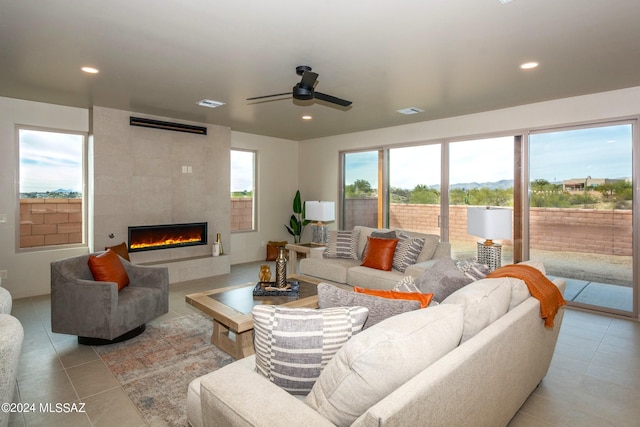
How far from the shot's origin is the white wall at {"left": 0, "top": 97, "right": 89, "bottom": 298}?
4.62m

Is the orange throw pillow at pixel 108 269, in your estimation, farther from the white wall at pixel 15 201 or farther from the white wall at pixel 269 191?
the white wall at pixel 269 191

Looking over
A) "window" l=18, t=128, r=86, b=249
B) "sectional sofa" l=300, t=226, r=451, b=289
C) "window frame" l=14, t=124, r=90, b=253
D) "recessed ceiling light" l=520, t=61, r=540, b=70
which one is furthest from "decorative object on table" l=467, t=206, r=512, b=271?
"window" l=18, t=128, r=86, b=249

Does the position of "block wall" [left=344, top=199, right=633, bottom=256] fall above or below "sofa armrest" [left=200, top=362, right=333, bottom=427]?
above

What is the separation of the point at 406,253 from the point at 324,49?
249 centimetres

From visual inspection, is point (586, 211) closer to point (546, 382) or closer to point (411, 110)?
point (411, 110)

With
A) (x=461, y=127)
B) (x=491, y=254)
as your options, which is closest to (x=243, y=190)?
(x=461, y=127)

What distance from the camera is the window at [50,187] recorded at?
4.86 meters

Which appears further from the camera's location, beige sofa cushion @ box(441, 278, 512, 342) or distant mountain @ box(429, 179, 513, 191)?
A: distant mountain @ box(429, 179, 513, 191)

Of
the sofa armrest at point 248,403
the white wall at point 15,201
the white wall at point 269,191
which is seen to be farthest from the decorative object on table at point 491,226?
the white wall at point 15,201

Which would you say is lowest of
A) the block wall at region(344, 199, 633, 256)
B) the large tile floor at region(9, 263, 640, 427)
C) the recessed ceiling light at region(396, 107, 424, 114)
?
the large tile floor at region(9, 263, 640, 427)

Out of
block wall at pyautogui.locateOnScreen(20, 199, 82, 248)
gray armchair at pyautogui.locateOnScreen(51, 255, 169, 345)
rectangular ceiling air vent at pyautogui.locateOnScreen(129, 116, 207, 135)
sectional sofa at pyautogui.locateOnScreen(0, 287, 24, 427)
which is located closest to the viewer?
sectional sofa at pyautogui.locateOnScreen(0, 287, 24, 427)

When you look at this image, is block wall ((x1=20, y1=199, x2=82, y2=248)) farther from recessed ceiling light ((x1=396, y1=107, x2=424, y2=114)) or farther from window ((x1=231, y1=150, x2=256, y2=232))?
recessed ceiling light ((x1=396, y1=107, x2=424, y2=114))

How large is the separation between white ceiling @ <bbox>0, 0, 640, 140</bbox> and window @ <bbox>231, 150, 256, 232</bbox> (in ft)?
8.07

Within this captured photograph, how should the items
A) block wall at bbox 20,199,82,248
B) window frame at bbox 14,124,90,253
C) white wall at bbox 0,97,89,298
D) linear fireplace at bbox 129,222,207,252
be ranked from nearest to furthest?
white wall at bbox 0,97,89,298 → window frame at bbox 14,124,90,253 → block wall at bbox 20,199,82,248 → linear fireplace at bbox 129,222,207,252
